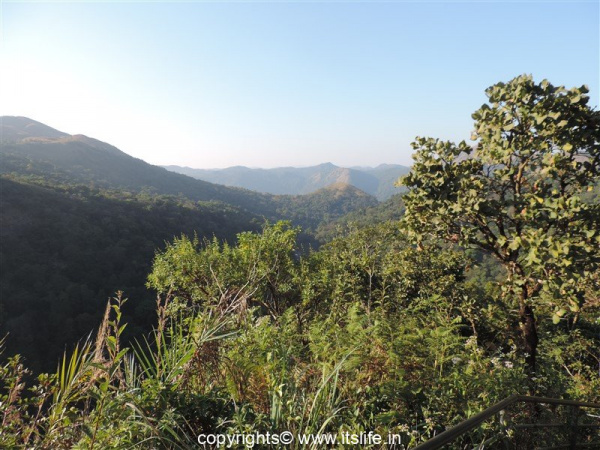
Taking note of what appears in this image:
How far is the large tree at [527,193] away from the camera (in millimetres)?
3662

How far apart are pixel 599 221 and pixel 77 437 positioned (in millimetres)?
5503

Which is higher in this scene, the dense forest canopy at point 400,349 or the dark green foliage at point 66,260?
the dense forest canopy at point 400,349

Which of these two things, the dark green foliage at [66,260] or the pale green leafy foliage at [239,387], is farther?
the dark green foliage at [66,260]

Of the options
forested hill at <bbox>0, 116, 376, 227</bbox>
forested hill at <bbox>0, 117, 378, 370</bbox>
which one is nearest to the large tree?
forested hill at <bbox>0, 117, 378, 370</bbox>

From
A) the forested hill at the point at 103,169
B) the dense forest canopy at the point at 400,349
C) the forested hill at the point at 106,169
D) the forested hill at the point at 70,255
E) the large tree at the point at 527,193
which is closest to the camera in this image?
the dense forest canopy at the point at 400,349

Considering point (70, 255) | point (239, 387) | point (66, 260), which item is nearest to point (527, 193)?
point (239, 387)

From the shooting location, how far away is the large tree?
3662 mm

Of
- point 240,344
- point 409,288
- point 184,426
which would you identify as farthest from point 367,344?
point 409,288

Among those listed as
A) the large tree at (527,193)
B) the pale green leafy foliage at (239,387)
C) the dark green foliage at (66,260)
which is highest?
the large tree at (527,193)

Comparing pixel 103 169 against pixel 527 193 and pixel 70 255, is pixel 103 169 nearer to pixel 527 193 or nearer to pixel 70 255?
pixel 70 255

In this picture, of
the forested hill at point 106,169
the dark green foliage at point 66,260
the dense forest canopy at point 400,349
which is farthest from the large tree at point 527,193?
the forested hill at point 106,169

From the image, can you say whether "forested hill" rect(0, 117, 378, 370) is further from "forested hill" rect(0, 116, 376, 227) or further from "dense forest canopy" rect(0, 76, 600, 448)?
"forested hill" rect(0, 116, 376, 227)

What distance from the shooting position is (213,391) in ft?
8.48

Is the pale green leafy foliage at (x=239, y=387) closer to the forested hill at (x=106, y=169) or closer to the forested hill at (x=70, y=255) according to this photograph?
the forested hill at (x=70, y=255)
